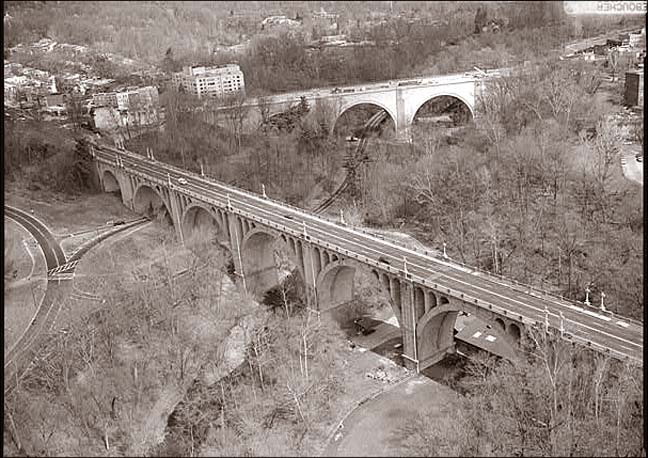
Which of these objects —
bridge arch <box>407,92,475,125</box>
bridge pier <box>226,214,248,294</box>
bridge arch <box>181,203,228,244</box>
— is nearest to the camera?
bridge pier <box>226,214,248,294</box>

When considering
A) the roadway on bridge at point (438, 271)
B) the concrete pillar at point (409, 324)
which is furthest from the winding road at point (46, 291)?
the concrete pillar at point (409, 324)

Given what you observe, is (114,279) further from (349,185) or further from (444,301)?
(349,185)

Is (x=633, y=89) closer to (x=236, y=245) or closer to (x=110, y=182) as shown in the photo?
(x=236, y=245)

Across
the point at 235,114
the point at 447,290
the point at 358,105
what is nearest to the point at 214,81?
the point at 235,114

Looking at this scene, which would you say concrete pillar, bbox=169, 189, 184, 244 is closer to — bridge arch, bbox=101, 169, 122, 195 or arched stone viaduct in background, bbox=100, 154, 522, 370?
arched stone viaduct in background, bbox=100, 154, 522, 370

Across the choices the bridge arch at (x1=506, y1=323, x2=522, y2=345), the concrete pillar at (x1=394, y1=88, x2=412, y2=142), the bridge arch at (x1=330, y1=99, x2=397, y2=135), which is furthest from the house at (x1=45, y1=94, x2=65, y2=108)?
the concrete pillar at (x1=394, y1=88, x2=412, y2=142)

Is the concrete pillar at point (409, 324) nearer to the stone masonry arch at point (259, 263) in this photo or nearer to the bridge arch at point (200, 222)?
the stone masonry arch at point (259, 263)
